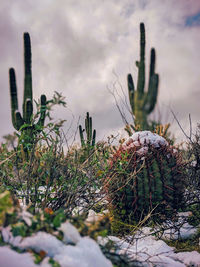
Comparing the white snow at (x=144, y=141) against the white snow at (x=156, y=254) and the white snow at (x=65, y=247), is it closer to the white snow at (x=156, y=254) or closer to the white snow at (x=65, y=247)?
the white snow at (x=156, y=254)

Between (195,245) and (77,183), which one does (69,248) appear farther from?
(195,245)

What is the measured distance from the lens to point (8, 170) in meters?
3.41

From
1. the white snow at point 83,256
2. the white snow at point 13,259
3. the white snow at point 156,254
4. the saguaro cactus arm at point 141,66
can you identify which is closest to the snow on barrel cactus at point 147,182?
the white snow at point 156,254

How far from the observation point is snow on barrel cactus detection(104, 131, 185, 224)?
3885 millimetres

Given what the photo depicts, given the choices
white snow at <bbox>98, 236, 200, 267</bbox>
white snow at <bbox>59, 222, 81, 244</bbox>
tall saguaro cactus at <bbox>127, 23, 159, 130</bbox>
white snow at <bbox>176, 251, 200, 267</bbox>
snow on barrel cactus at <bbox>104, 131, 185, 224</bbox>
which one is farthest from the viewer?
tall saguaro cactus at <bbox>127, 23, 159, 130</bbox>

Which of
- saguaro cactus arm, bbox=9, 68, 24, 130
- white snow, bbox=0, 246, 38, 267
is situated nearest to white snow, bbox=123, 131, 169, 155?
white snow, bbox=0, 246, 38, 267

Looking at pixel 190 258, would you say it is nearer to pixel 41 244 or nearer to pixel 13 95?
pixel 41 244

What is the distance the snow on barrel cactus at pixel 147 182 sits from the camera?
3.88 m

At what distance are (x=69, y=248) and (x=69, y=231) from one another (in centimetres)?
7

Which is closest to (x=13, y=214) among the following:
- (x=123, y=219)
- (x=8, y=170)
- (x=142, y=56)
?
(x=8, y=170)

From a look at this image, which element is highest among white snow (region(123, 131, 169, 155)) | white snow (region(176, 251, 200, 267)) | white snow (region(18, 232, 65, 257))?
white snow (region(123, 131, 169, 155))

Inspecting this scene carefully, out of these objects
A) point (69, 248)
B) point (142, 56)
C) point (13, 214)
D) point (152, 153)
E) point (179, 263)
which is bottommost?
point (179, 263)

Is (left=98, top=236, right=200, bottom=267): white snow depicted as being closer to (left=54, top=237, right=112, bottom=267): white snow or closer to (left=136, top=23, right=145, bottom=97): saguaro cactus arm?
(left=54, top=237, right=112, bottom=267): white snow

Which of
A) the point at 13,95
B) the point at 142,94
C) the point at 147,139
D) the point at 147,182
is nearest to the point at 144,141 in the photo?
the point at 147,139
